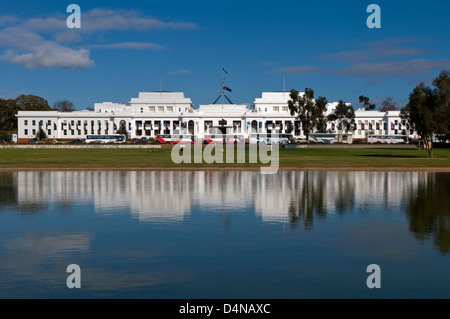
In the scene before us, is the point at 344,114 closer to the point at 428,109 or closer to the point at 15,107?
the point at 428,109

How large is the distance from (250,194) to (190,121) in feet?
370

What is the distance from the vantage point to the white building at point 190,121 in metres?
129

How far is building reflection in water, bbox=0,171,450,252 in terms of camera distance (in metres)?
14.3

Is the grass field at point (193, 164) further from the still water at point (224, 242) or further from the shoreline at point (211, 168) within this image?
the still water at point (224, 242)

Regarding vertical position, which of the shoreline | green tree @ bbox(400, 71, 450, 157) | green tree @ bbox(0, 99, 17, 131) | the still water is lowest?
the still water

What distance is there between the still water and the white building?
10823cm

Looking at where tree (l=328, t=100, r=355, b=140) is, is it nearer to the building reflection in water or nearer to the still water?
the building reflection in water

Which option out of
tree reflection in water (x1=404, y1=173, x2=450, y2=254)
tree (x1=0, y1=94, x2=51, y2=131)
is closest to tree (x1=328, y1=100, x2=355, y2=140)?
tree (x1=0, y1=94, x2=51, y2=131)

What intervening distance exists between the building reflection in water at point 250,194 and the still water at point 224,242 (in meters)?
0.07
